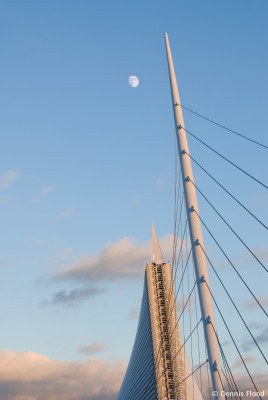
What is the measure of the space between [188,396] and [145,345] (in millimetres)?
15540

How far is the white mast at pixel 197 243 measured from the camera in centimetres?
1365

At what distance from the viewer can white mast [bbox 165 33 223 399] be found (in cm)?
1365

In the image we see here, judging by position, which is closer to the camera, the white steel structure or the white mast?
the white mast

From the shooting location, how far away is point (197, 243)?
15578 mm

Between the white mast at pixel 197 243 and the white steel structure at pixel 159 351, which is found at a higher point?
the white steel structure at pixel 159 351

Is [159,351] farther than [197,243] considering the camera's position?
Yes

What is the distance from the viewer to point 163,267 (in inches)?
4439

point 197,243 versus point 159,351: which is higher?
point 159,351

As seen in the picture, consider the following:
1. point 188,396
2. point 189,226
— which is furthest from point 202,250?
point 188,396

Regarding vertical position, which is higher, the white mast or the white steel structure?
the white steel structure

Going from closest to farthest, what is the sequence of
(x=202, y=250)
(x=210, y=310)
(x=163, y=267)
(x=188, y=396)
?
(x=210, y=310)
(x=202, y=250)
(x=188, y=396)
(x=163, y=267)

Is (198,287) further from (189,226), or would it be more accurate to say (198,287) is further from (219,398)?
(219,398)

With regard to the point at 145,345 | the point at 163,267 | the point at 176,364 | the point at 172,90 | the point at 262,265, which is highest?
the point at 163,267

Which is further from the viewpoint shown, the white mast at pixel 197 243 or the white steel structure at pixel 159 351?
the white steel structure at pixel 159 351
